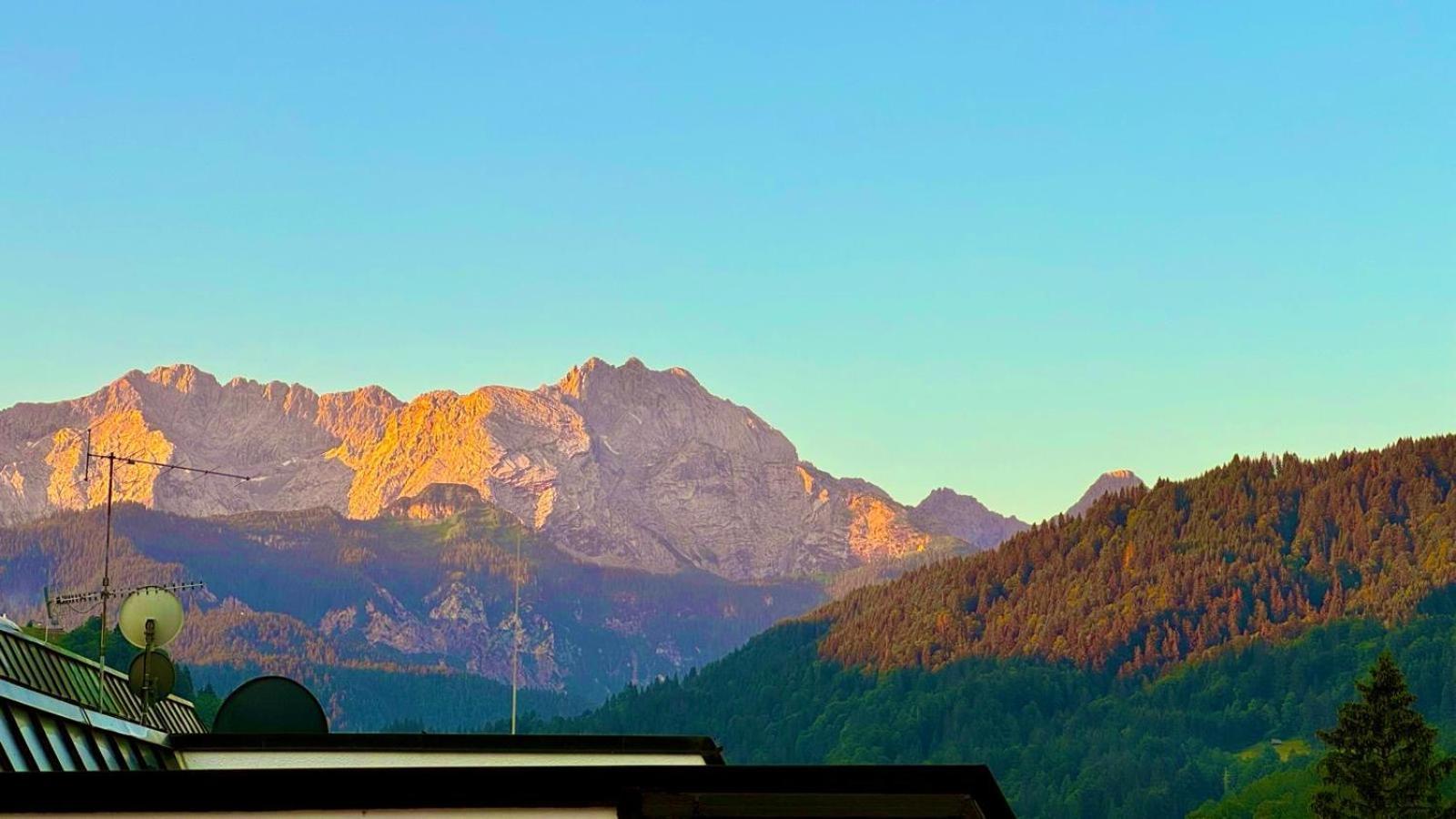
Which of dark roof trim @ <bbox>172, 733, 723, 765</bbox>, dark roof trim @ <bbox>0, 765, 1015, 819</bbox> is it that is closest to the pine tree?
dark roof trim @ <bbox>172, 733, 723, 765</bbox>

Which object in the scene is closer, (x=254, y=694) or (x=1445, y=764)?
(x=254, y=694)

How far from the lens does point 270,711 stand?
41188mm

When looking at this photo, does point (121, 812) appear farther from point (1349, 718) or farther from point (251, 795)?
point (1349, 718)

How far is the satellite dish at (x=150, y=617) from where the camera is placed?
39.5 meters

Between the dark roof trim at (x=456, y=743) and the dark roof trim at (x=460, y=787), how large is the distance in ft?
52.4

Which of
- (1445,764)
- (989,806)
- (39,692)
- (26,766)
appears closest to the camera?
(989,806)

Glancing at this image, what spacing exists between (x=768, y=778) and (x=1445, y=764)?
16157 centimetres

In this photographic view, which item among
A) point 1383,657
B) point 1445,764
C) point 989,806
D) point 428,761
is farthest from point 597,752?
point 1445,764

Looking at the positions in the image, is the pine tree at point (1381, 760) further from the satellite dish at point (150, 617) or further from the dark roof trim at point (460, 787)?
the dark roof trim at point (460, 787)

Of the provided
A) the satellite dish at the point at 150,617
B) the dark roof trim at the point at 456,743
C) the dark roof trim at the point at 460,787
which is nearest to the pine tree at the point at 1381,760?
the satellite dish at the point at 150,617

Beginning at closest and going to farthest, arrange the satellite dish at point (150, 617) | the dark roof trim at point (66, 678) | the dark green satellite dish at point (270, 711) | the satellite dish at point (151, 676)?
the dark roof trim at point (66, 678), the satellite dish at point (150, 617), the dark green satellite dish at point (270, 711), the satellite dish at point (151, 676)

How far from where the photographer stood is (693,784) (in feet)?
61.1

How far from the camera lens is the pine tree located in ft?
528

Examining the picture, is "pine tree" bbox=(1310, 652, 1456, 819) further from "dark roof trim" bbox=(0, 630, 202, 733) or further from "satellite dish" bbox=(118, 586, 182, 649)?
"satellite dish" bbox=(118, 586, 182, 649)
